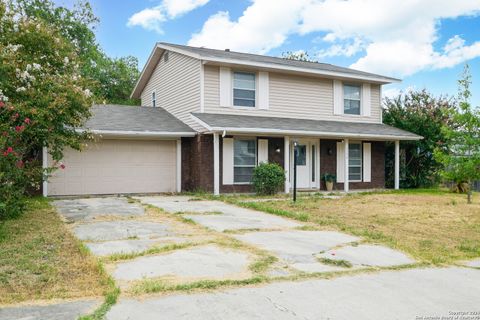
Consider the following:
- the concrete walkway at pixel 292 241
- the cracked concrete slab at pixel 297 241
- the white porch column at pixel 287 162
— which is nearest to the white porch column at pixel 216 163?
the white porch column at pixel 287 162

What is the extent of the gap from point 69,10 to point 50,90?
2363 cm

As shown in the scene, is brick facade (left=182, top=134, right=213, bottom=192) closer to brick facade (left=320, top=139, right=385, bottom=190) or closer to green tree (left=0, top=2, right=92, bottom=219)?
green tree (left=0, top=2, right=92, bottom=219)

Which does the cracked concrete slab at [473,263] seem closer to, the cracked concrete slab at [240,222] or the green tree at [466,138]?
the cracked concrete slab at [240,222]

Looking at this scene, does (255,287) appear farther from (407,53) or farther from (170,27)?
(170,27)

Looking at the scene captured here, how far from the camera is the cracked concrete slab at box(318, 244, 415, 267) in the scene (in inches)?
207

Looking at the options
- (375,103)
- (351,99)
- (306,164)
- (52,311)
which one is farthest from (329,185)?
(52,311)

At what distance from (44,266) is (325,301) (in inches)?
126

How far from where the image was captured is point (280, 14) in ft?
80.3

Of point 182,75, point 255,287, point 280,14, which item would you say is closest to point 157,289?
point 255,287

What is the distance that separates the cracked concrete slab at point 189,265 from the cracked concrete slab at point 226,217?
1.85 m

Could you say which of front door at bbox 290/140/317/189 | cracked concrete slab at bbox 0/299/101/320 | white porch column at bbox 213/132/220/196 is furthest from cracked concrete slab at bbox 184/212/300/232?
front door at bbox 290/140/317/189

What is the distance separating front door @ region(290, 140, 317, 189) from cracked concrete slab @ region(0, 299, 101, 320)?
41.9ft

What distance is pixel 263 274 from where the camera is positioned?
4.54 meters

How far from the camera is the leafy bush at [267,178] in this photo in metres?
13.8
